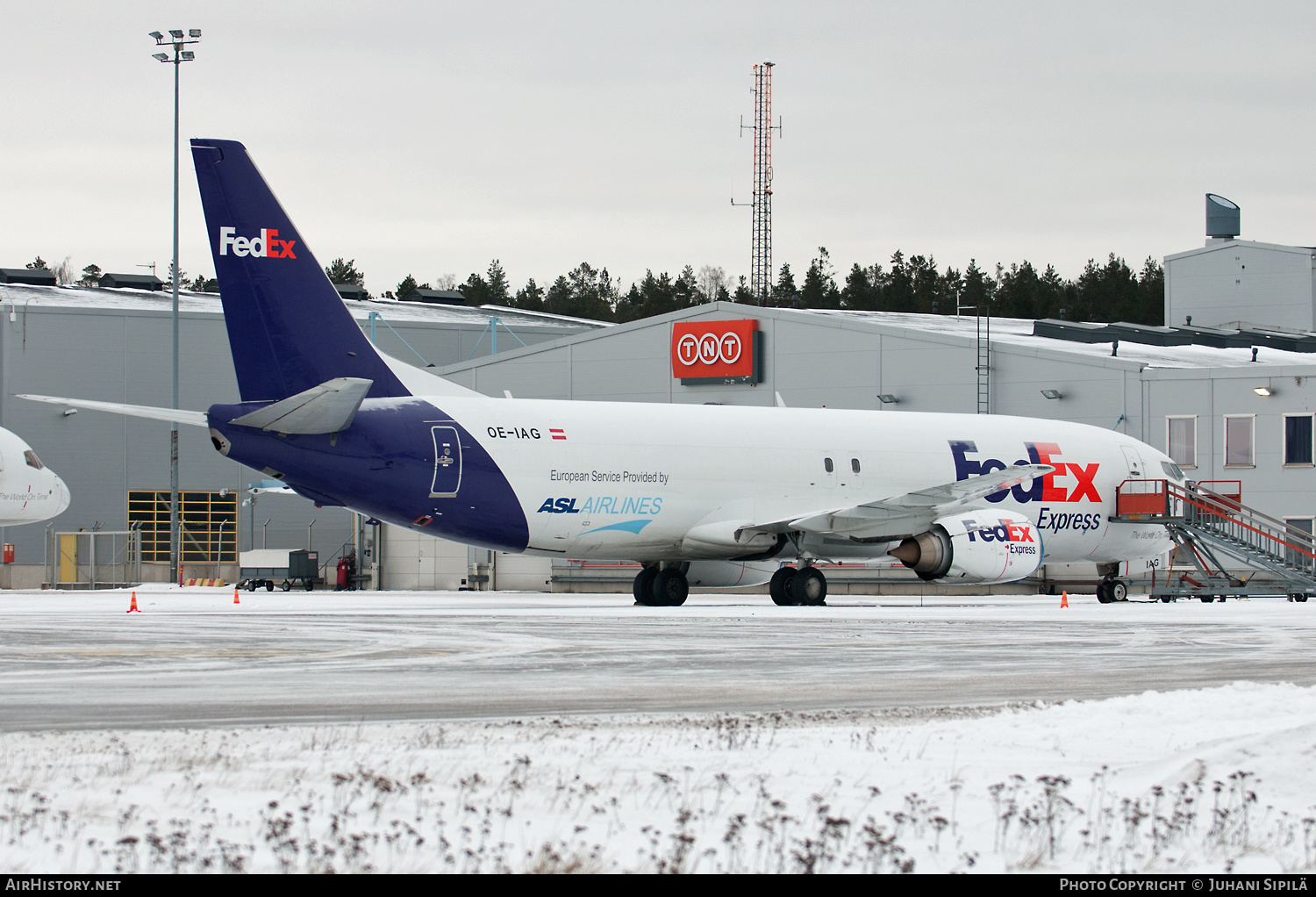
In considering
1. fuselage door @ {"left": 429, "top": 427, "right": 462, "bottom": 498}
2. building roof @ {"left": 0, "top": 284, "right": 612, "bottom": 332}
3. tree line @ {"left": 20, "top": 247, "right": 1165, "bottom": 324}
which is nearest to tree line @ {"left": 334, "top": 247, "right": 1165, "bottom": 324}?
tree line @ {"left": 20, "top": 247, "right": 1165, "bottom": 324}

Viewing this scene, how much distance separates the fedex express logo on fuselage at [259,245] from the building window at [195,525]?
121 feet

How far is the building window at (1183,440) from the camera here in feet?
137

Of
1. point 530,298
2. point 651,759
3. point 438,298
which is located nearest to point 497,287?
point 530,298

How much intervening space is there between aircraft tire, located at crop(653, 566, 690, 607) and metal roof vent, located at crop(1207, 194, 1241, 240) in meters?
47.2

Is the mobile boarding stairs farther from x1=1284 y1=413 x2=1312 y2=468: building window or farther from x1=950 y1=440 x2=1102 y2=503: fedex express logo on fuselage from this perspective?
x1=1284 y1=413 x2=1312 y2=468: building window

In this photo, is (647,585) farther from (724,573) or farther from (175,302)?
(175,302)

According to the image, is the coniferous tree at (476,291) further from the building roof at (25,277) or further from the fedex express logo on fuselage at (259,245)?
the fedex express logo on fuselage at (259,245)

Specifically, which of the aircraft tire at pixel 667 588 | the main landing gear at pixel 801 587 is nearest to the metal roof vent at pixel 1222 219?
the main landing gear at pixel 801 587

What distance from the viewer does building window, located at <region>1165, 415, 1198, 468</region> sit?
1639 inches

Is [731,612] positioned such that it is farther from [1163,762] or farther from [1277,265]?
[1277,265]

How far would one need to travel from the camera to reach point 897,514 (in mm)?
28219

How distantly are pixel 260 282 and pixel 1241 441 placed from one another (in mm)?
28442

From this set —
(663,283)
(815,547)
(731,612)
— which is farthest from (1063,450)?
(663,283)

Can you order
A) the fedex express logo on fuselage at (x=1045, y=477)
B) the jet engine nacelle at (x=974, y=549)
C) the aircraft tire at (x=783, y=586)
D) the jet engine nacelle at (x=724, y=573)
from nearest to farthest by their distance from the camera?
the jet engine nacelle at (x=974, y=549) → the aircraft tire at (x=783, y=586) → the jet engine nacelle at (x=724, y=573) → the fedex express logo on fuselage at (x=1045, y=477)
